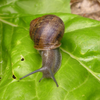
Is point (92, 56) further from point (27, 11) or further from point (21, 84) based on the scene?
point (27, 11)

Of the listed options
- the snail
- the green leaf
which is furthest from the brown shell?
the green leaf

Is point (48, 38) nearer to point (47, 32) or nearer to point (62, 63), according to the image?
point (47, 32)

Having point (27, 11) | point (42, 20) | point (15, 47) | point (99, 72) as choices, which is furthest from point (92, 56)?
point (27, 11)

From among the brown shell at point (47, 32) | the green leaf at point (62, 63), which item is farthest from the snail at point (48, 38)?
the green leaf at point (62, 63)

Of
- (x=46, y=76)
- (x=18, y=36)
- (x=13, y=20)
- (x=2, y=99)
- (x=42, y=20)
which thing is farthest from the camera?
(x=13, y=20)

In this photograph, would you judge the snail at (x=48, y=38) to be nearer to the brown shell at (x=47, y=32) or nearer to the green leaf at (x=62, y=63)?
the brown shell at (x=47, y=32)

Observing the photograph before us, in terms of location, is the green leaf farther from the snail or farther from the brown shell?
the brown shell
